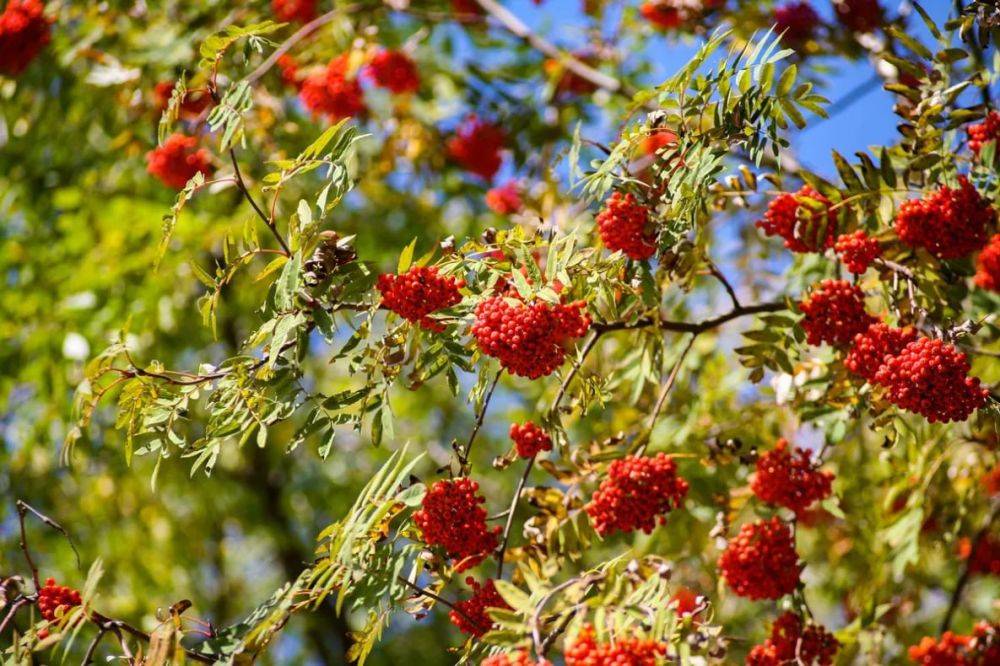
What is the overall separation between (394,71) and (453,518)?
2.45 metres

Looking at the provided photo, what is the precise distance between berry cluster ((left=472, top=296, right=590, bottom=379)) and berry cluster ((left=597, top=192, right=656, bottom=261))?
28 centimetres

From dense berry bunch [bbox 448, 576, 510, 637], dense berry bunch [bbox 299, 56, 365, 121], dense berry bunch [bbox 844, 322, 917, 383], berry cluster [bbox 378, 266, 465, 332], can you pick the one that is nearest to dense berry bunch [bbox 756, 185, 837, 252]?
dense berry bunch [bbox 844, 322, 917, 383]

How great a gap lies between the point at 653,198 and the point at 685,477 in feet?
3.30

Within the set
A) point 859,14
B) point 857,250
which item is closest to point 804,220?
point 857,250

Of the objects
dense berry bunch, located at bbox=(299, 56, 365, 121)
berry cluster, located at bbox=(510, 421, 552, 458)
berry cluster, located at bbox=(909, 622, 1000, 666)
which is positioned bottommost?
berry cluster, located at bbox=(909, 622, 1000, 666)

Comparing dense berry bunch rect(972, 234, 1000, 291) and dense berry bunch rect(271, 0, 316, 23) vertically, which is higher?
dense berry bunch rect(972, 234, 1000, 291)

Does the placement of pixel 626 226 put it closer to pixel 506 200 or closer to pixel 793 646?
pixel 793 646

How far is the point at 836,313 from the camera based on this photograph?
6.42ft

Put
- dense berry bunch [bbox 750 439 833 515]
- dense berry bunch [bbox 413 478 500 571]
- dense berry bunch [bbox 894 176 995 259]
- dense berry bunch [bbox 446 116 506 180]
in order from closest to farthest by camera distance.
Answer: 1. dense berry bunch [bbox 413 478 500 571]
2. dense berry bunch [bbox 894 176 995 259]
3. dense berry bunch [bbox 750 439 833 515]
4. dense berry bunch [bbox 446 116 506 180]

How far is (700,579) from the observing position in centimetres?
368

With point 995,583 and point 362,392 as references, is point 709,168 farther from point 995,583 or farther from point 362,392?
point 995,583

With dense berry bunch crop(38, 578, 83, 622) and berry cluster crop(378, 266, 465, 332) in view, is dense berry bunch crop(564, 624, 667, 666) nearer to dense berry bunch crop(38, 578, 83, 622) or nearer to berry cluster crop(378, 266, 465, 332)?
berry cluster crop(378, 266, 465, 332)

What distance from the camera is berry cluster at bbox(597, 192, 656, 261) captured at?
1.93 meters

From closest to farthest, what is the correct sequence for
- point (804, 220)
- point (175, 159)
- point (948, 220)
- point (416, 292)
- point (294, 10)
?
point (416, 292), point (948, 220), point (804, 220), point (175, 159), point (294, 10)
